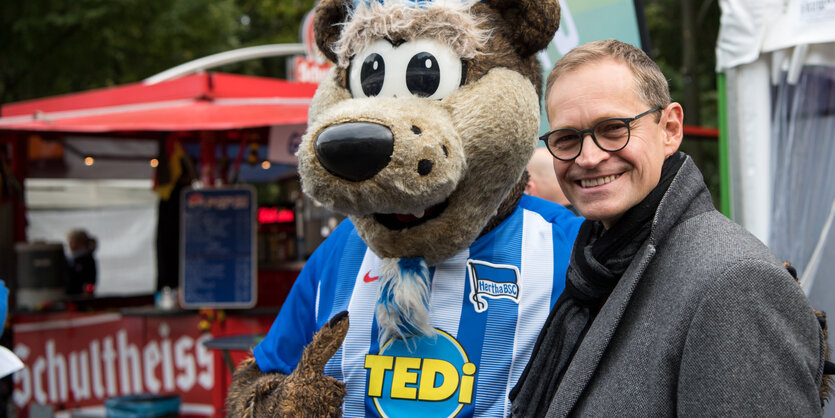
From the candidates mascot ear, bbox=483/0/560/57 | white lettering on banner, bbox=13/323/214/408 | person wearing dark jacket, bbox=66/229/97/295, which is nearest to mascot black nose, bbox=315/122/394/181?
mascot ear, bbox=483/0/560/57

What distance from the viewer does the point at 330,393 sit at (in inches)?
73.6

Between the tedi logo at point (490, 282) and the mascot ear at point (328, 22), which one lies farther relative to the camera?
the mascot ear at point (328, 22)

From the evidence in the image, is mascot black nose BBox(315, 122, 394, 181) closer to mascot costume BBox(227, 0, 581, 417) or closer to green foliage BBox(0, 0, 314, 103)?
mascot costume BBox(227, 0, 581, 417)

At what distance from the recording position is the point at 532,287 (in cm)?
208

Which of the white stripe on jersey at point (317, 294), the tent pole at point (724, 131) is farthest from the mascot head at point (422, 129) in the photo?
the tent pole at point (724, 131)

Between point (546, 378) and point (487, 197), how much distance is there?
632mm

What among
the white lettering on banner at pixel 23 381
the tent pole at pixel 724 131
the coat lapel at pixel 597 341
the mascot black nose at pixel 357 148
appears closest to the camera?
the coat lapel at pixel 597 341

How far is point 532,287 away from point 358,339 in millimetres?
539

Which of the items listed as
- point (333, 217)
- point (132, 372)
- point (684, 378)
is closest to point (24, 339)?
point (132, 372)

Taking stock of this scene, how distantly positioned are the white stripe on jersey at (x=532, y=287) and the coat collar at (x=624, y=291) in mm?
549

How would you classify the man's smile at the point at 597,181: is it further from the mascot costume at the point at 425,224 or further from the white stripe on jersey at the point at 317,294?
the white stripe on jersey at the point at 317,294

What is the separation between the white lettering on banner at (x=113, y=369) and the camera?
21.4 feet

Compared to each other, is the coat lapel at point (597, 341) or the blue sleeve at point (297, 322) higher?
the coat lapel at point (597, 341)

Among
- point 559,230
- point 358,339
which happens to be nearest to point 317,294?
point 358,339
